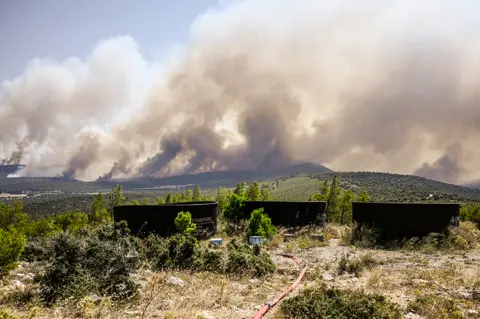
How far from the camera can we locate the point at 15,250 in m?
10.8

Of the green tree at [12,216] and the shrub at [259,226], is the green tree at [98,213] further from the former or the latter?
the shrub at [259,226]

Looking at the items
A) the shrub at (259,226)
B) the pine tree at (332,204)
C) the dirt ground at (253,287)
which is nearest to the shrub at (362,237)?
the dirt ground at (253,287)

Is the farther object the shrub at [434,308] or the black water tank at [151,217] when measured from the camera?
the black water tank at [151,217]

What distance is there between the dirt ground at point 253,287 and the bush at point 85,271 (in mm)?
532

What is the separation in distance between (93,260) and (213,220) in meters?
→ 14.2

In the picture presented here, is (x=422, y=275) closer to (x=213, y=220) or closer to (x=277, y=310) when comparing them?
(x=277, y=310)

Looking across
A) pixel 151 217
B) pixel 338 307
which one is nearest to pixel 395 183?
pixel 151 217

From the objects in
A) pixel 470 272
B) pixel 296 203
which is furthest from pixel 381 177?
pixel 470 272

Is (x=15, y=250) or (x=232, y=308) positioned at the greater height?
(x=15, y=250)

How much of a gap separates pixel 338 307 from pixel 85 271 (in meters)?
6.57

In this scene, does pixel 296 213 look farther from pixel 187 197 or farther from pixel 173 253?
pixel 187 197

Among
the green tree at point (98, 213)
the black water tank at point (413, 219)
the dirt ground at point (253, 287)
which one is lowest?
the green tree at point (98, 213)

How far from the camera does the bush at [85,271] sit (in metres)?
8.94

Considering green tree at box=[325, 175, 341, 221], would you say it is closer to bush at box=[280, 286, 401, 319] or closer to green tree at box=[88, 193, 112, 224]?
green tree at box=[88, 193, 112, 224]
